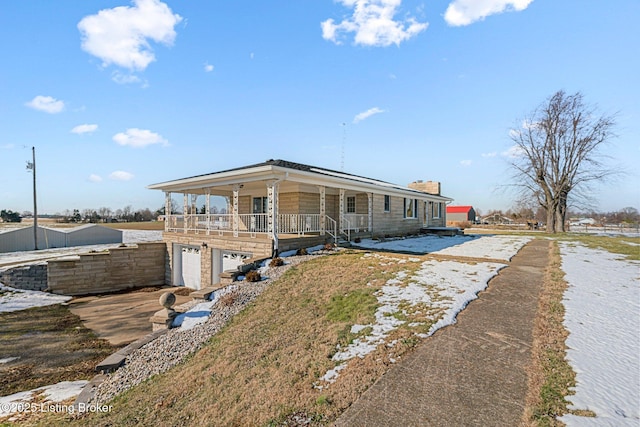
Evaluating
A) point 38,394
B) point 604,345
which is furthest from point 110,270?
point 604,345

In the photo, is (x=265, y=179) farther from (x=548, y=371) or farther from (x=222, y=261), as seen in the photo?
(x=548, y=371)

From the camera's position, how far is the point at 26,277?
15.0m

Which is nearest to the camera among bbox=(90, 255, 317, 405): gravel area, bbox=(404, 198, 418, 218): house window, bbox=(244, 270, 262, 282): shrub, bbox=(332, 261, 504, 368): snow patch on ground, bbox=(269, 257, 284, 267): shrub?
bbox=(332, 261, 504, 368): snow patch on ground

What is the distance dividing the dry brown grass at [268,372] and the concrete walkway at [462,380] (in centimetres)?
28

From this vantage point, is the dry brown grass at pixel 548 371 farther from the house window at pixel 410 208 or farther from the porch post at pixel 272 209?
the house window at pixel 410 208

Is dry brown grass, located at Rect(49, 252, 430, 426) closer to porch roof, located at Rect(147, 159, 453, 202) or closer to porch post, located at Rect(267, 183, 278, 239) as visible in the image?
porch post, located at Rect(267, 183, 278, 239)

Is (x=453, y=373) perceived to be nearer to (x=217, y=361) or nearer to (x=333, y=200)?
(x=217, y=361)

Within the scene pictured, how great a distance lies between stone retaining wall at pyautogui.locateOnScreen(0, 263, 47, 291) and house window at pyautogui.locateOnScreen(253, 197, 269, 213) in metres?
11.3

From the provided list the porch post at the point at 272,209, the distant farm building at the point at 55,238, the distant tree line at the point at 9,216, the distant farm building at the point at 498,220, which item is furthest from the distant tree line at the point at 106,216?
the distant farm building at the point at 498,220

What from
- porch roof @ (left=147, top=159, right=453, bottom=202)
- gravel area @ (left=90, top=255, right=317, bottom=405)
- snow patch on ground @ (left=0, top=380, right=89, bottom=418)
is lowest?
snow patch on ground @ (left=0, top=380, right=89, bottom=418)

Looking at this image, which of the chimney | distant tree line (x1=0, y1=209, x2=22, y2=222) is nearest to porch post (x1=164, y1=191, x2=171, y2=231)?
the chimney

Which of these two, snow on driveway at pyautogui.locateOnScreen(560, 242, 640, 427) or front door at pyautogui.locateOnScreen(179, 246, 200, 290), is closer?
snow on driveway at pyautogui.locateOnScreen(560, 242, 640, 427)

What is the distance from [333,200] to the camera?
17609 millimetres

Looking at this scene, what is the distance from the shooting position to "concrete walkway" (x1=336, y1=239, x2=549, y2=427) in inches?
111
